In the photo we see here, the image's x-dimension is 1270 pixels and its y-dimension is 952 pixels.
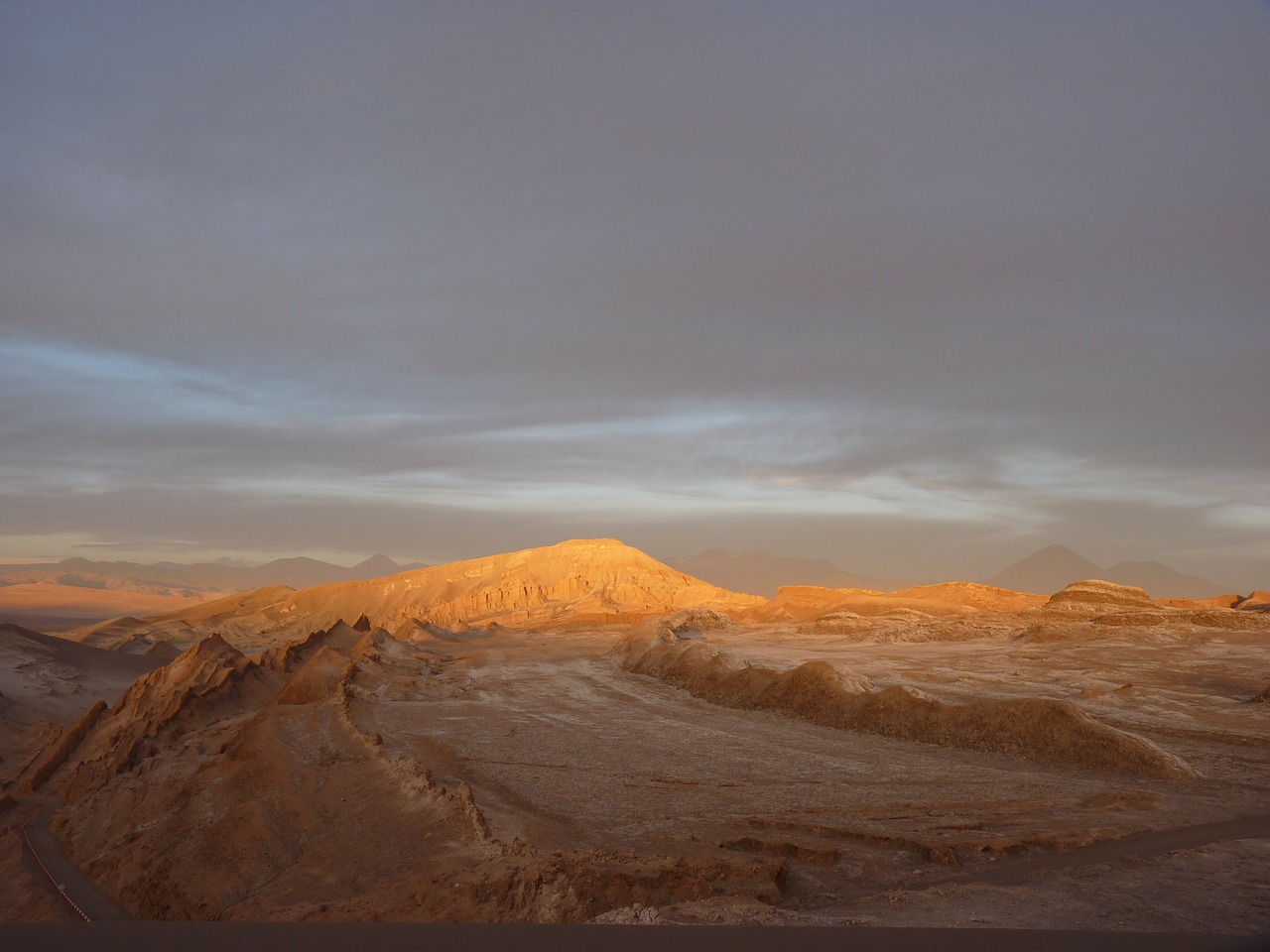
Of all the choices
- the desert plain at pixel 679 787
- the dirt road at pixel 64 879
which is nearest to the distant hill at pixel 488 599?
the desert plain at pixel 679 787

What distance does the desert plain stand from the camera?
29.0 ft

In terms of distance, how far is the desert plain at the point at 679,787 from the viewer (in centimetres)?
885

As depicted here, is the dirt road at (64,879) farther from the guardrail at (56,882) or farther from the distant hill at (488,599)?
the distant hill at (488,599)

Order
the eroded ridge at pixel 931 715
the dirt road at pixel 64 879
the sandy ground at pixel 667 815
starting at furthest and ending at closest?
the eroded ridge at pixel 931 715 < the dirt road at pixel 64 879 < the sandy ground at pixel 667 815

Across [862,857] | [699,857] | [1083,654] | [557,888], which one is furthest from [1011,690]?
[557,888]

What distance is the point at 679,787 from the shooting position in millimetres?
14906

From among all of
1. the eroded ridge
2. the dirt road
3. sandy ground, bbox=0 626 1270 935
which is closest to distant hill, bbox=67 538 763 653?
the eroded ridge

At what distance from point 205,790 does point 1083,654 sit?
3239cm

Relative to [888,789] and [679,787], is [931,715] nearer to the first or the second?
[888,789]

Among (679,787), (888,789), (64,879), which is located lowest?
(64,879)

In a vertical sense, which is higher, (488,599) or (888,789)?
(488,599)

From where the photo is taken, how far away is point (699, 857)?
9.59 metres

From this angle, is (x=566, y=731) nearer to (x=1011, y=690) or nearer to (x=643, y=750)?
(x=643, y=750)

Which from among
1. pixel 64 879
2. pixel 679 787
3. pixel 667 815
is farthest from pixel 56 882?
pixel 679 787
